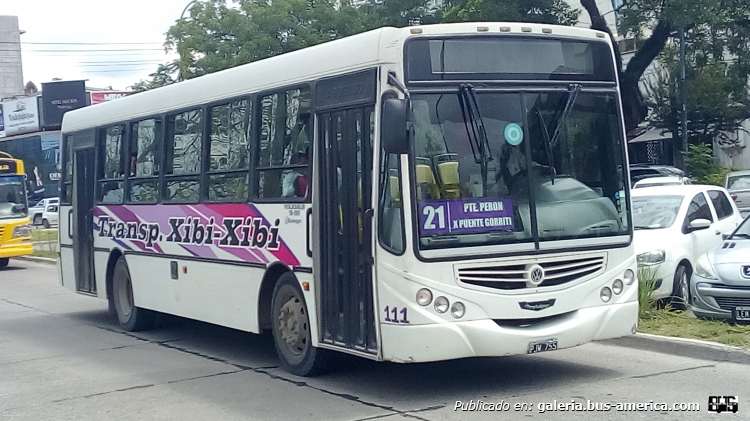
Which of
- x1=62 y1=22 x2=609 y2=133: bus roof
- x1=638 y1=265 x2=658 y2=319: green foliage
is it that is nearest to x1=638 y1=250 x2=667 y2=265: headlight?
x1=638 y1=265 x2=658 y2=319: green foliage

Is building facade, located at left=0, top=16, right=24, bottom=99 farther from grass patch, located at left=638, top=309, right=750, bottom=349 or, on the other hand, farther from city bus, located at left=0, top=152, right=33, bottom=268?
grass patch, located at left=638, top=309, right=750, bottom=349

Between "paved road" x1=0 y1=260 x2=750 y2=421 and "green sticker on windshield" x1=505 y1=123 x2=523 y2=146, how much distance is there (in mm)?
2115

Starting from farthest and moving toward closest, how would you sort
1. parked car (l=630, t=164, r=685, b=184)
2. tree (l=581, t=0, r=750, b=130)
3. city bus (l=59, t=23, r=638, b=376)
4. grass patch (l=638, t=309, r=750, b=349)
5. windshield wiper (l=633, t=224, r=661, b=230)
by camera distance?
parked car (l=630, t=164, r=685, b=184)
tree (l=581, t=0, r=750, b=130)
windshield wiper (l=633, t=224, r=661, b=230)
grass patch (l=638, t=309, r=750, b=349)
city bus (l=59, t=23, r=638, b=376)

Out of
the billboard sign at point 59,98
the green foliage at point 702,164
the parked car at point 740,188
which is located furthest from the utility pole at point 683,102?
the billboard sign at point 59,98

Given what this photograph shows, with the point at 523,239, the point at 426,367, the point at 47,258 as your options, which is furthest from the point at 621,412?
the point at 47,258

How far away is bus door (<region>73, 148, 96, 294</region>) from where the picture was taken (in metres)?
14.3

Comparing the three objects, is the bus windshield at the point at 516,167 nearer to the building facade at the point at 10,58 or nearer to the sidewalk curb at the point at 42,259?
the sidewalk curb at the point at 42,259

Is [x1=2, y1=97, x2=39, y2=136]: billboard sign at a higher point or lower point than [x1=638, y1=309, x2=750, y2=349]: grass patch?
higher

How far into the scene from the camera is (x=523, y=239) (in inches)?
315

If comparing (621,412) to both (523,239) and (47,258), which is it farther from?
(47,258)

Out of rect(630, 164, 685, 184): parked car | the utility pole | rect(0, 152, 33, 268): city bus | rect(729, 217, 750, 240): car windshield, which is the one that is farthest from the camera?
the utility pole

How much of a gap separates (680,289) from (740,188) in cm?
1285

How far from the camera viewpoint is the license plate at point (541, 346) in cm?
793

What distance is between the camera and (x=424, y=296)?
7688 mm
